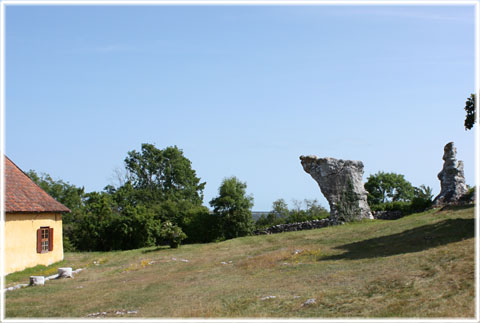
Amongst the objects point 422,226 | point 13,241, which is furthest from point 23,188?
point 422,226

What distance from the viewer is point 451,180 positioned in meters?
32.6

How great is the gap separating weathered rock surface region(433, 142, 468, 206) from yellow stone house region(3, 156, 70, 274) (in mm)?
24625

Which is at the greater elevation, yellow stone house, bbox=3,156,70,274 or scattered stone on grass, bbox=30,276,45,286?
yellow stone house, bbox=3,156,70,274

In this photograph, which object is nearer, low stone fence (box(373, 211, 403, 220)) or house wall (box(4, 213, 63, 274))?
house wall (box(4, 213, 63, 274))

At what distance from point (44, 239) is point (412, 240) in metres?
18.4

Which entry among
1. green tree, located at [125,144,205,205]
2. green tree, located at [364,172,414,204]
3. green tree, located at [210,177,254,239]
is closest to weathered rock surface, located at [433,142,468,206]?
green tree, located at [210,177,254,239]

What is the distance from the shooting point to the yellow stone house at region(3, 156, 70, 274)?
22281mm

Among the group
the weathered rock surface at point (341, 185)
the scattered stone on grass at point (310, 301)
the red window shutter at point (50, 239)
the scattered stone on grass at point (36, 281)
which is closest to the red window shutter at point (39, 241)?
the red window shutter at point (50, 239)

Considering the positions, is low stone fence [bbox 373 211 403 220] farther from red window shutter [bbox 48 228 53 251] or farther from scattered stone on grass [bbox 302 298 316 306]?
scattered stone on grass [bbox 302 298 316 306]

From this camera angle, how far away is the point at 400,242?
20.7 meters

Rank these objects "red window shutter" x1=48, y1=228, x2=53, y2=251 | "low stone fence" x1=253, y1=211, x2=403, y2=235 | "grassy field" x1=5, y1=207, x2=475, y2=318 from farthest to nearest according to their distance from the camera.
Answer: "low stone fence" x1=253, y1=211, x2=403, y2=235, "red window shutter" x1=48, y1=228, x2=53, y2=251, "grassy field" x1=5, y1=207, x2=475, y2=318

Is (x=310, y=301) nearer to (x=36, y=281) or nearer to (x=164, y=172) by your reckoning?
(x=36, y=281)

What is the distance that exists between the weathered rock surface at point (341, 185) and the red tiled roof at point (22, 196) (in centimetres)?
1761

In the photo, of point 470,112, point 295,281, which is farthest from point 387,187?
point 295,281
